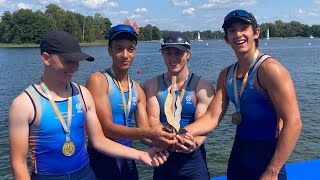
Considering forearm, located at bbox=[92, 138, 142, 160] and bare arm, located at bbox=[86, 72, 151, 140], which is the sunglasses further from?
forearm, located at bbox=[92, 138, 142, 160]

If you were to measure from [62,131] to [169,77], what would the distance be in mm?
1518

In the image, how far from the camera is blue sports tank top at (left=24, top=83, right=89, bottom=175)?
3.21 m

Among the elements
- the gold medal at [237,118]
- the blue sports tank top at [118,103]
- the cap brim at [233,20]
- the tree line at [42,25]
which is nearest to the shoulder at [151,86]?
the blue sports tank top at [118,103]

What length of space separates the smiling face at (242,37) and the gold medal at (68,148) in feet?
6.45

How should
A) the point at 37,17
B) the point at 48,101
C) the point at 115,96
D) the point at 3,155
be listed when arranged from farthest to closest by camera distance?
the point at 37,17, the point at 3,155, the point at 115,96, the point at 48,101

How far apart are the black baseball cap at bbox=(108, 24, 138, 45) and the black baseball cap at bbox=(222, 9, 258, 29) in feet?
3.53

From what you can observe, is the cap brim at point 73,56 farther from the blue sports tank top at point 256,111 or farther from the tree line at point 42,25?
the tree line at point 42,25

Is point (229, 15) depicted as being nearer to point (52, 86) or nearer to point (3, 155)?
point (52, 86)

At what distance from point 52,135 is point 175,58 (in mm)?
1641

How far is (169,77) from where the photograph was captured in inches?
169

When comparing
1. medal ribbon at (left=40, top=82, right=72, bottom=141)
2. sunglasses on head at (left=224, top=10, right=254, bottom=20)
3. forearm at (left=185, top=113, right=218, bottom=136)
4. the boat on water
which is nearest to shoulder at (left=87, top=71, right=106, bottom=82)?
medal ribbon at (left=40, top=82, right=72, bottom=141)

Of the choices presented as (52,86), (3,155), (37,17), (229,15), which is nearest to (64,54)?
(52,86)

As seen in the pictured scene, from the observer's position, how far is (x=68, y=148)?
3.40 m

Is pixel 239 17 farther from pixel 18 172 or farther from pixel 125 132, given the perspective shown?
pixel 18 172
